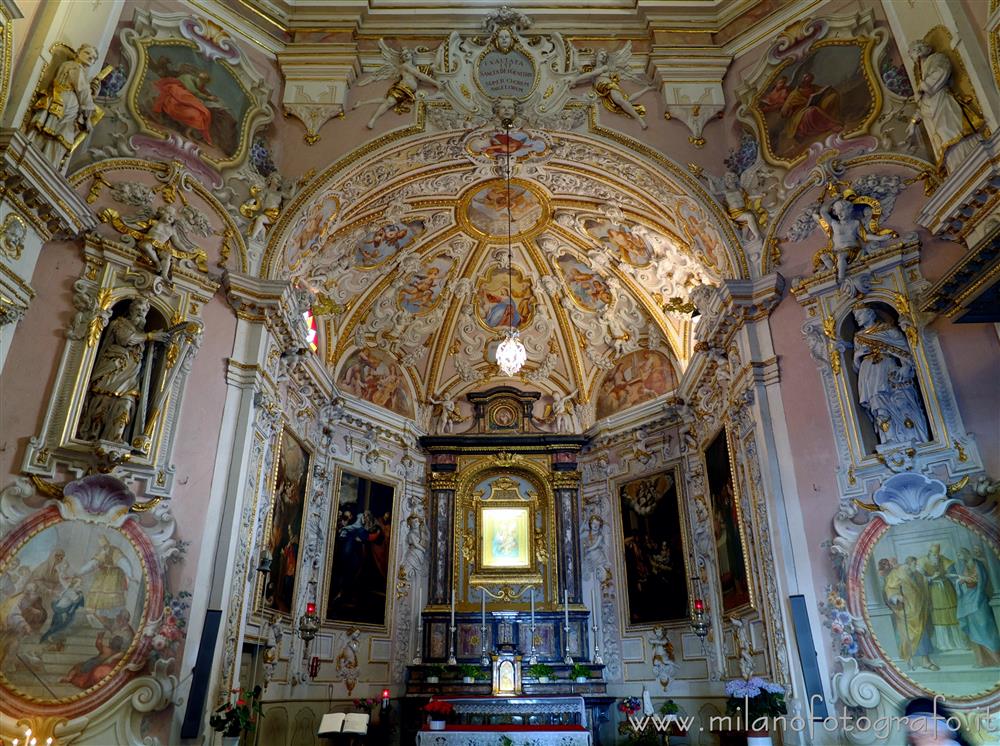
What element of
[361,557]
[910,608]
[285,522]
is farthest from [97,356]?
[910,608]

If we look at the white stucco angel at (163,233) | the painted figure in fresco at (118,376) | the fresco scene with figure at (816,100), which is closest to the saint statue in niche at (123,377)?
the painted figure in fresco at (118,376)

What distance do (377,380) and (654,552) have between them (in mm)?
6879

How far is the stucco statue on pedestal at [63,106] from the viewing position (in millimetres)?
8094

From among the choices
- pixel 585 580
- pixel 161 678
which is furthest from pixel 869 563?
pixel 161 678

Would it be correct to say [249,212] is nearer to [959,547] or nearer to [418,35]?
[418,35]

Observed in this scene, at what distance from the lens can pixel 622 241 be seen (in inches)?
551

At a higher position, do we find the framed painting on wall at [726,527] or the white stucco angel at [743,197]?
the white stucco angel at [743,197]

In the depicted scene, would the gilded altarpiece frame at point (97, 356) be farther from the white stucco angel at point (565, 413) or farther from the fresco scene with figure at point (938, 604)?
the white stucco angel at point (565, 413)

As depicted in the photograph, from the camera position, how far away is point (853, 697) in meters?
7.73

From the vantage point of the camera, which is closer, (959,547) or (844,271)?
(959,547)

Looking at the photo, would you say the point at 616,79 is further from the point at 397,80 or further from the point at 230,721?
the point at 230,721

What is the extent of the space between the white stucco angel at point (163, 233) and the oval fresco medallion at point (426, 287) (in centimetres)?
577

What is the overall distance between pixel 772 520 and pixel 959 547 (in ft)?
6.83

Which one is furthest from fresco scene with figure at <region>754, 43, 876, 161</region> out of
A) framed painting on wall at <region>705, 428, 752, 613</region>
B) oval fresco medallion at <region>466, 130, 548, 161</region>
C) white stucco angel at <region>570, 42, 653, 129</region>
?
framed painting on wall at <region>705, 428, 752, 613</region>
